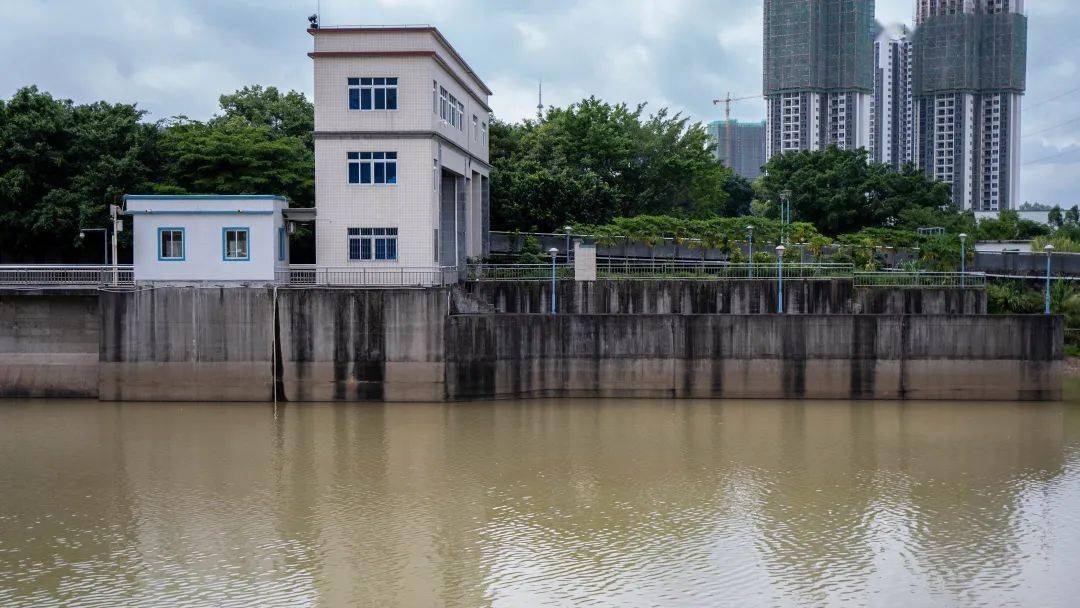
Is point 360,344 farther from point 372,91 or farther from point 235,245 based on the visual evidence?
point 372,91

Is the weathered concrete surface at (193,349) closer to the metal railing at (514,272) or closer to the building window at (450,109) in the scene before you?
the metal railing at (514,272)

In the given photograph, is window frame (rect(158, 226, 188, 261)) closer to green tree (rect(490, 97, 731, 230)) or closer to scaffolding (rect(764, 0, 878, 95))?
green tree (rect(490, 97, 731, 230))

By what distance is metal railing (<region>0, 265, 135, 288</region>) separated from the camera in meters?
29.0

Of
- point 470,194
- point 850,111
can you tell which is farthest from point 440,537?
point 850,111

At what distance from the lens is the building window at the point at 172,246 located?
29844mm

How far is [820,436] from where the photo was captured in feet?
82.4

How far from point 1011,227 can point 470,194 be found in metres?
27.8

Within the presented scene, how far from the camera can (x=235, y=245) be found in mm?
29984

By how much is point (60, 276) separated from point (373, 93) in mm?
10849

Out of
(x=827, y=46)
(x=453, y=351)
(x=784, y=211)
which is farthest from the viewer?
(x=827, y=46)

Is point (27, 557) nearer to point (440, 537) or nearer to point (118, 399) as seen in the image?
point (440, 537)

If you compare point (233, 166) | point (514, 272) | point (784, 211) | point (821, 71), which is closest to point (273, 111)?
point (233, 166)

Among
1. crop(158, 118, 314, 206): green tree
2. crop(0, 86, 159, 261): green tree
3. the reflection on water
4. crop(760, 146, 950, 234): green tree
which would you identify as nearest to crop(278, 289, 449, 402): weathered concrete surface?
the reflection on water

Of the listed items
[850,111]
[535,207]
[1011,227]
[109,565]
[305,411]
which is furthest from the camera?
[850,111]
